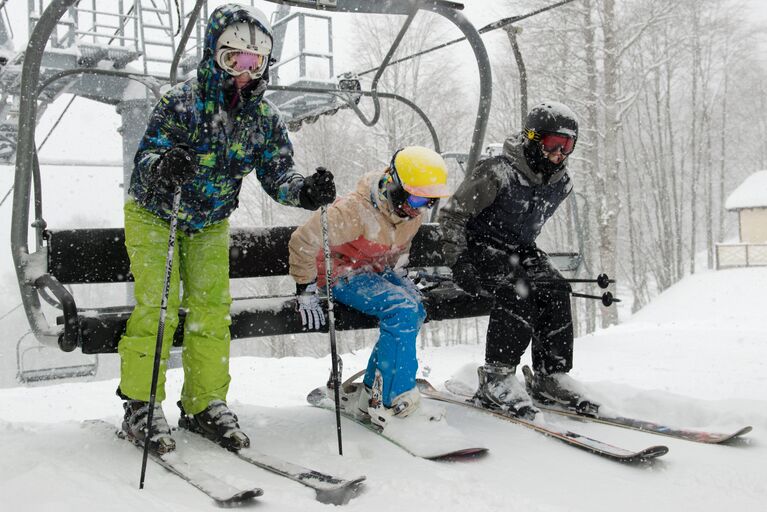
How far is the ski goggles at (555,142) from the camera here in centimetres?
355

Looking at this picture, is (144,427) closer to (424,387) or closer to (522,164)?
(424,387)

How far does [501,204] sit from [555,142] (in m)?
0.43

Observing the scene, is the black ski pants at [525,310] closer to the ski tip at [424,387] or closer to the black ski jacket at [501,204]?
the black ski jacket at [501,204]

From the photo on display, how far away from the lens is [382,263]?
141 inches

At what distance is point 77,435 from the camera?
10.5 ft

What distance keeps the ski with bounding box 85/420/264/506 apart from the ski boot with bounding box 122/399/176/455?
0.09 feet

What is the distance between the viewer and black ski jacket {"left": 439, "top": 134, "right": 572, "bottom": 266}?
3.61 meters

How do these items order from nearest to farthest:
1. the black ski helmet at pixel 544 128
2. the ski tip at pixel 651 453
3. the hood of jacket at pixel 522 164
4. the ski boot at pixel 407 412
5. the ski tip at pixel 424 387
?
the ski tip at pixel 651 453 → the ski boot at pixel 407 412 → the black ski helmet at pixel 544 128 → the hood of jacket at pixel 522 164 → the ski tip at pixel 424 387

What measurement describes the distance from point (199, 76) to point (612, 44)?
1516 centimetres

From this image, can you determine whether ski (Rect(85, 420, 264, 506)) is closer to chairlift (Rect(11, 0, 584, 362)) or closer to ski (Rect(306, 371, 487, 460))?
chairlift (Rect(11, 0, 584, 362))

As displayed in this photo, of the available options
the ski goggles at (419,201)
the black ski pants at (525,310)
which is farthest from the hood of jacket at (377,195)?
the black ski pants at (525,310)

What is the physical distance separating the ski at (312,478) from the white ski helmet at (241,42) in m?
1.61

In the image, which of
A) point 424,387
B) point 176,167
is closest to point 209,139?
point 176,167

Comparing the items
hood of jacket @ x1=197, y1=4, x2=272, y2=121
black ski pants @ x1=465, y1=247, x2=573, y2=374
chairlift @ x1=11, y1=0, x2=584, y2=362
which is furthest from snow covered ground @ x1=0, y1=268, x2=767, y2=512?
hood of jacket @ x1=197, y1=4, x2=272, y2=121
